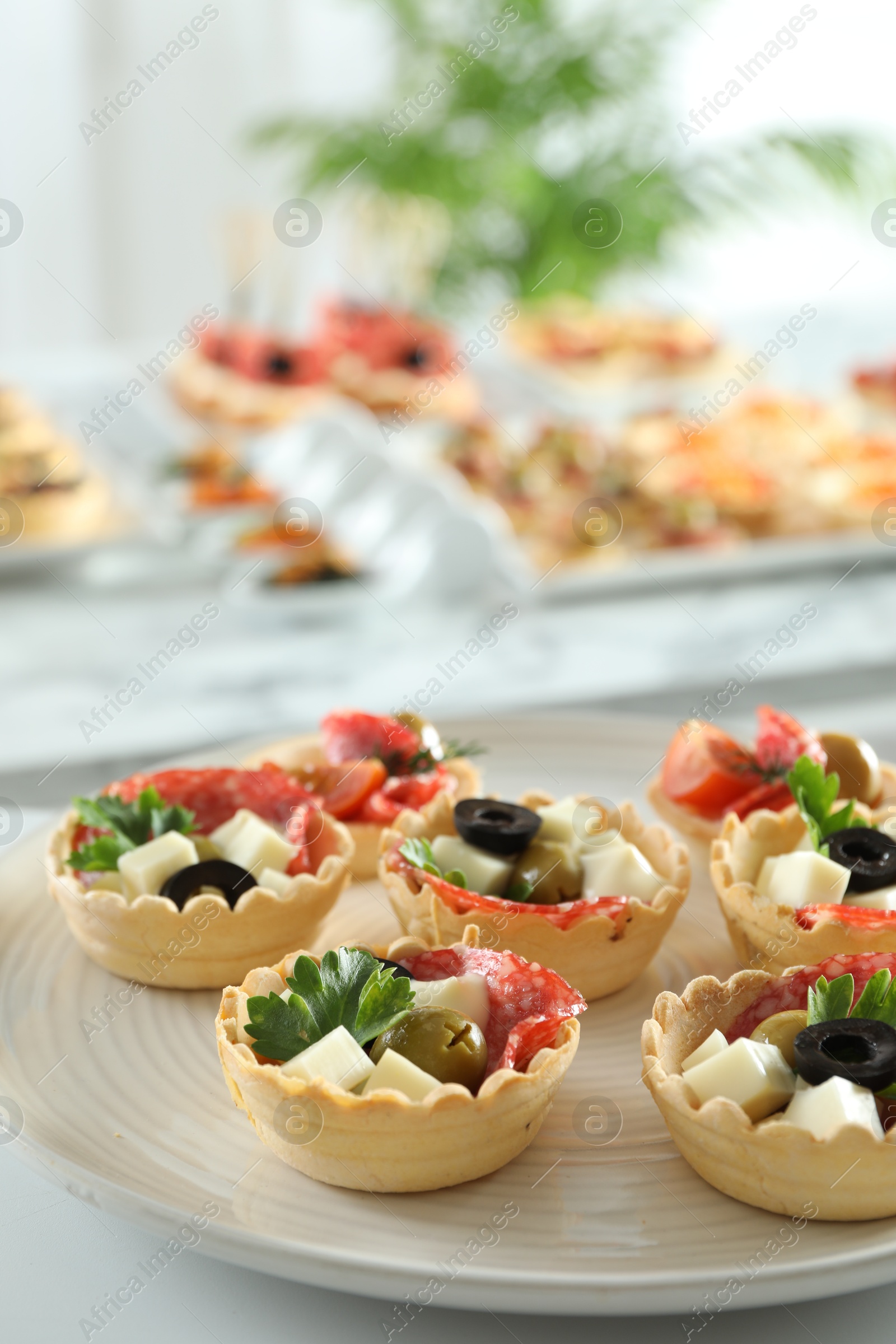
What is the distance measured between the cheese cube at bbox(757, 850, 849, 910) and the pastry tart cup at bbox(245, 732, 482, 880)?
0.35 meters

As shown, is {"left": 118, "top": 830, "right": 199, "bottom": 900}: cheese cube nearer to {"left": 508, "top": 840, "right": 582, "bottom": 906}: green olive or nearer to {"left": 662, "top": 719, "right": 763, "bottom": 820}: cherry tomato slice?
{"left": 508, "top": 840, "right": 582, "bottom": 906}: green olive

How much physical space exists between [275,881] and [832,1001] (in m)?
0.56

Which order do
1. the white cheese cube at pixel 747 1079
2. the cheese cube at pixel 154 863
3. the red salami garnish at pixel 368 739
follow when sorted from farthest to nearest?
the red salami garnish at pixel 368 739, the cheese cube at pixel 154 863, the white cheese cube at pixel 747 1079

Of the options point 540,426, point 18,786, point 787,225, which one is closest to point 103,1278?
point 18,786

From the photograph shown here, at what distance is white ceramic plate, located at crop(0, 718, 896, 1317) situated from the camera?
104cm

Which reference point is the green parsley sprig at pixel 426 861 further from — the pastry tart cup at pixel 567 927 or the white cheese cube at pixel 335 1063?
the white cheese cube at pixel 335 1063

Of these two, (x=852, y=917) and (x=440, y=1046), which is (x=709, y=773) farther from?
(x=440, y=1046)

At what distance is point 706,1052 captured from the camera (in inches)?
47.4

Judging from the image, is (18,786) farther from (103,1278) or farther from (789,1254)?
(789,1254)

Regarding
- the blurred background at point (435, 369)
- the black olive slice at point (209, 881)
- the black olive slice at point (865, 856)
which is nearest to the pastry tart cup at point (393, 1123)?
the black olive slice at point (209, 881)

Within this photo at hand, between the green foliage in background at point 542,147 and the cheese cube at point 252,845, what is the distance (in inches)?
159

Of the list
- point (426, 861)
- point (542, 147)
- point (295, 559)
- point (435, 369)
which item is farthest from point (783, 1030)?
point (542, 147)

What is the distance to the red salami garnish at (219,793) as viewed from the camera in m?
1.60

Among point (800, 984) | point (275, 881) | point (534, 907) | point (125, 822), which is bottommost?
point (800, 984)
